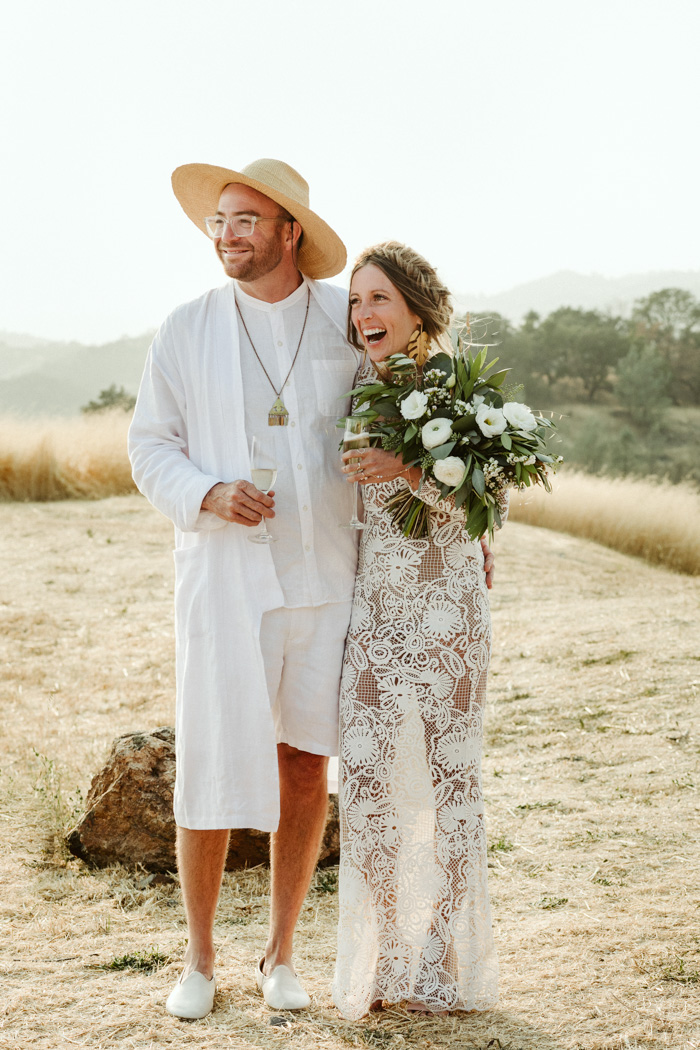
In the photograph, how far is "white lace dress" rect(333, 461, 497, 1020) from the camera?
134 inches

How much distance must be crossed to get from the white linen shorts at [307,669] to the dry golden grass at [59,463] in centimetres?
1317

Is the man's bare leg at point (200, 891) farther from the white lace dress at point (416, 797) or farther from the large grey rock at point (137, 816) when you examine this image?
the large grey rock at point (137, 816)

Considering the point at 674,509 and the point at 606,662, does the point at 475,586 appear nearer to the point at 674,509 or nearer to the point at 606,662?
the point at 606,662

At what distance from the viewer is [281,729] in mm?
3568

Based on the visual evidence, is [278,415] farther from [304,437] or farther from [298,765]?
[298,765]

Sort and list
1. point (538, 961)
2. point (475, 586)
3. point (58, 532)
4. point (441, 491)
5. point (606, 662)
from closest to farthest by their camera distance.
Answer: point (441, 491) < point (475, 586) < point (538, 961) < point (606, 662) < point (58, 532)

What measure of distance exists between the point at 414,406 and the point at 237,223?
38.4 inches

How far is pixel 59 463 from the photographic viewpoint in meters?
16.3

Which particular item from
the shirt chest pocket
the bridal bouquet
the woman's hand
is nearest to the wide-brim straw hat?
the shirt chest pocket

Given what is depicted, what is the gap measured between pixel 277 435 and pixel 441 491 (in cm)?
65

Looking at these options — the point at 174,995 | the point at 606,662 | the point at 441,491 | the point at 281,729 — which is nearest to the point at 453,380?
the point at 441,491

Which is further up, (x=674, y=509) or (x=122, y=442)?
(x=122, y=442)

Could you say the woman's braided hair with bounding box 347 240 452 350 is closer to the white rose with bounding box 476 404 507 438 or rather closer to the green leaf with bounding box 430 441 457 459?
the white rose with bounding box 476 404 507 438

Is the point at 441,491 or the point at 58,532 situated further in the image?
the point at 58,532
